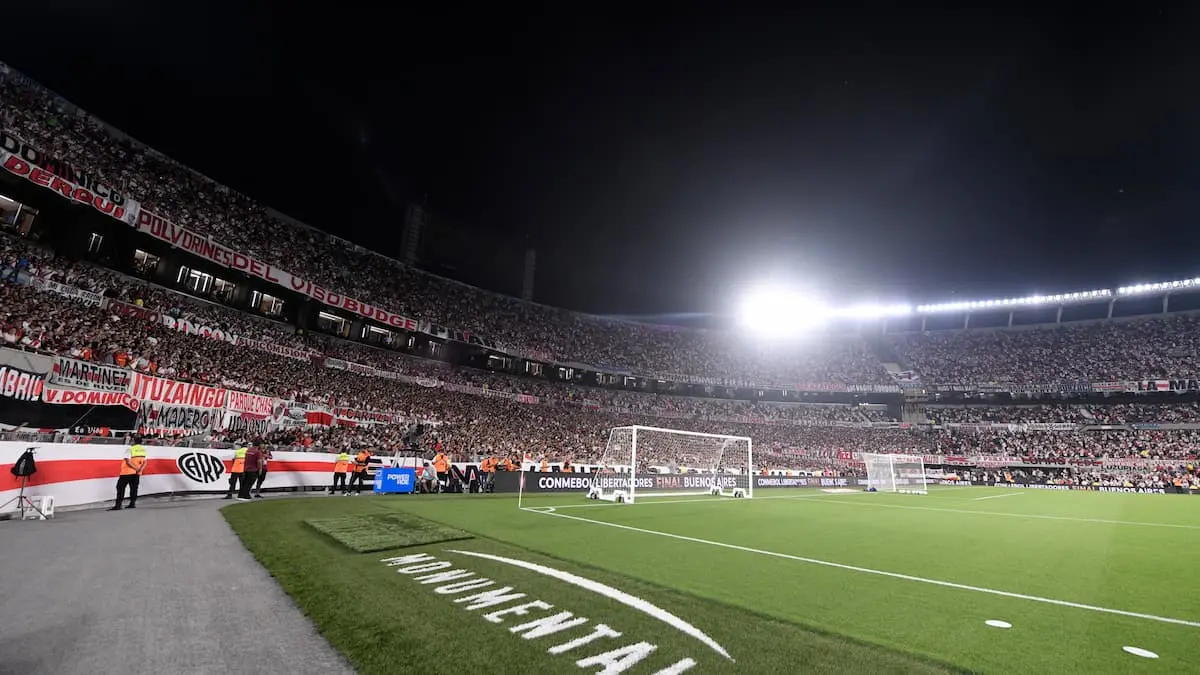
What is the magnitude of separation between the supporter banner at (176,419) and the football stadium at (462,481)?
0.59ft

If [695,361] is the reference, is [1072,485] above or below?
below

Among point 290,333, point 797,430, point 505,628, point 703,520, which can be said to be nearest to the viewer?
point 505,628

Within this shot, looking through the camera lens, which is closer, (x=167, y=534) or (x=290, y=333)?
(x=167, y=534)

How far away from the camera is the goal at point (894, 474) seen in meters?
32.9

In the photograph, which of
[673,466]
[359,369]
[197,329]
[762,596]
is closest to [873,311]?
[673,466]

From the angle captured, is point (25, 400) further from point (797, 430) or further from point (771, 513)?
point (797, 430)

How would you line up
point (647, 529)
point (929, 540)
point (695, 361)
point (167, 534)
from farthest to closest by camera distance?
point (695, 361) → point (647, 529) → point (929, 540) → point (167, 534)

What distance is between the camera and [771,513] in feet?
50.3

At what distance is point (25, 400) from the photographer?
43.6 ft

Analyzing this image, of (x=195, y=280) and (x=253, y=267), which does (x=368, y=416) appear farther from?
(x=195, y=280)

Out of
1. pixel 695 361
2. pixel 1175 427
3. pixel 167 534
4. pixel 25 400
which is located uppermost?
pixel 695 361

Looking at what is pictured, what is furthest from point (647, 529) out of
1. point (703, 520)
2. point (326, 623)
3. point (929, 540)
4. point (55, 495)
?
point (55, 495)

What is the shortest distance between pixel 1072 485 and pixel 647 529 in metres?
52.0

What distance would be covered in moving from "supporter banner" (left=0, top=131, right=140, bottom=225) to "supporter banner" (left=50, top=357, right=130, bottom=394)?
8058mm
